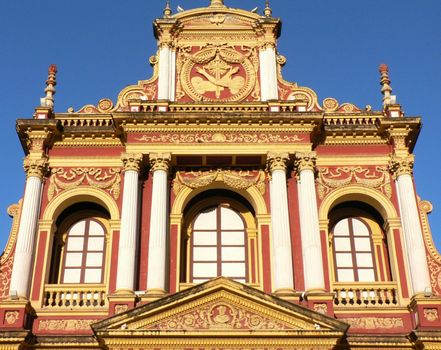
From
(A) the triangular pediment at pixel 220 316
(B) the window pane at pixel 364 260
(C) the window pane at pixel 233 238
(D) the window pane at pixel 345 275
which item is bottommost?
(A) the triangular pediment at pixel 220 316

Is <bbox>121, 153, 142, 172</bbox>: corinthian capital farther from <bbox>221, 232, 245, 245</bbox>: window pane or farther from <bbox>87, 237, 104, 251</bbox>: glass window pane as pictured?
<bbox>221, 232, 245, 245</bbox>: window pane

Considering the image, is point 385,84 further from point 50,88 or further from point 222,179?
point 50,88

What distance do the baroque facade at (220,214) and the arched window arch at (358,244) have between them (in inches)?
1.8

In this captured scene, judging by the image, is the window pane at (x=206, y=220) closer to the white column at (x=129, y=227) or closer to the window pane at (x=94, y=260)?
the white column at (x=129, y=227)

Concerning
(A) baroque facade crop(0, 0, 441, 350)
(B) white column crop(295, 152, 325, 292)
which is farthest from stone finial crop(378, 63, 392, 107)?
(B) white column crop(295, 152, 325, 292)

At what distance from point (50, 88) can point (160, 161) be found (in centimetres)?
525

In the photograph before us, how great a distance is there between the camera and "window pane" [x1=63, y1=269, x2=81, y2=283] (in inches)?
836

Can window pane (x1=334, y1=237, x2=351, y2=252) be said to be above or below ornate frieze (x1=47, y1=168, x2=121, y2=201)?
below

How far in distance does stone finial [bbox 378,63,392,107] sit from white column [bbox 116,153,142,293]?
8528 millimetres

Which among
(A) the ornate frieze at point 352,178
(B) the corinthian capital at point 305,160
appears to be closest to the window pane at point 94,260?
(B) the corinthian capital at point 305,160

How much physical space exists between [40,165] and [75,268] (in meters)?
3.44

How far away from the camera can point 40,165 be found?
71.6 ft

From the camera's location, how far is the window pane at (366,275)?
70.2 feet

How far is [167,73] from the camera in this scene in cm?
2423
